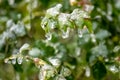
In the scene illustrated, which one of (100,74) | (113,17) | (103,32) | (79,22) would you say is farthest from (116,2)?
(79,22)

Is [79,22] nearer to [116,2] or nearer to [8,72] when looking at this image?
[116,2]

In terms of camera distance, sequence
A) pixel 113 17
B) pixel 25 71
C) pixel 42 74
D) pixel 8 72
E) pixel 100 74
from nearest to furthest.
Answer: pixel 42 74, pixel 100 74, pixel 25 71, pixel 113 17, pixel 8 72

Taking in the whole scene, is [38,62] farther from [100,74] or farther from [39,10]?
[39,10]

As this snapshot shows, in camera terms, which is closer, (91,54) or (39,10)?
(91,54)

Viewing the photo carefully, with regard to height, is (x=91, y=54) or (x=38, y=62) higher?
(x=91, y=54)

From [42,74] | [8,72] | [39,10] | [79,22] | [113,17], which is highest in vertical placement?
[39,10]

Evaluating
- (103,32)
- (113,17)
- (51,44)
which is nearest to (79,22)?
(51,44)

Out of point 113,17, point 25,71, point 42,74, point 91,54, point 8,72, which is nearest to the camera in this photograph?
point 42,74
